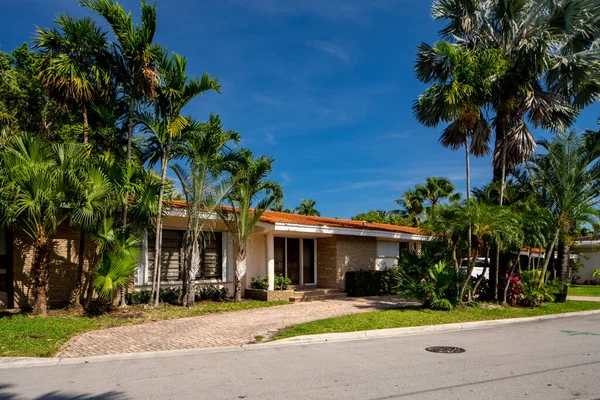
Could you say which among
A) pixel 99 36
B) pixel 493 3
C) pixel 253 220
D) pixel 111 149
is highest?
pixel 493 3

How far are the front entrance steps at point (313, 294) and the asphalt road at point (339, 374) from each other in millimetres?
7404

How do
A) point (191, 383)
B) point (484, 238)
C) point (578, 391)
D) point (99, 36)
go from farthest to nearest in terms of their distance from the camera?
point (484, 238), point (99, 36), point (191, 383), point (578, 391)

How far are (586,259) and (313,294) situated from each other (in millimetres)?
25004

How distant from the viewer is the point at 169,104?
14.1 m

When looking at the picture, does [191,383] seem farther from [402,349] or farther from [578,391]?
[578,391]

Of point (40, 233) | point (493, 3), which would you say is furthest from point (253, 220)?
point (493, 3)

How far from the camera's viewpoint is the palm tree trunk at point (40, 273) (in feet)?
38.7

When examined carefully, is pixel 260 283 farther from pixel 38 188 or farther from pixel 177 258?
pixel 38 188

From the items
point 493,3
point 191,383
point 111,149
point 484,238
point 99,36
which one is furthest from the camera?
point 493,3

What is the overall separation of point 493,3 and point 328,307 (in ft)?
37.4

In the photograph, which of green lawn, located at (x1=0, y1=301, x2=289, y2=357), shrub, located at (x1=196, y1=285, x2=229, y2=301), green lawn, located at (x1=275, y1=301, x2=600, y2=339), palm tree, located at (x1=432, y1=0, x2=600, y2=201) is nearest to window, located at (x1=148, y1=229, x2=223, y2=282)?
shrub, located at (x1=196, y1=285, x2=229, y2=301)

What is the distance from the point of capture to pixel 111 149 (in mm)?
14094

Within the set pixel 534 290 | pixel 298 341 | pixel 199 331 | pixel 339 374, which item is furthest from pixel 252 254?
pixel 339 374

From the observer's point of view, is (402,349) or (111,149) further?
(111,149)
